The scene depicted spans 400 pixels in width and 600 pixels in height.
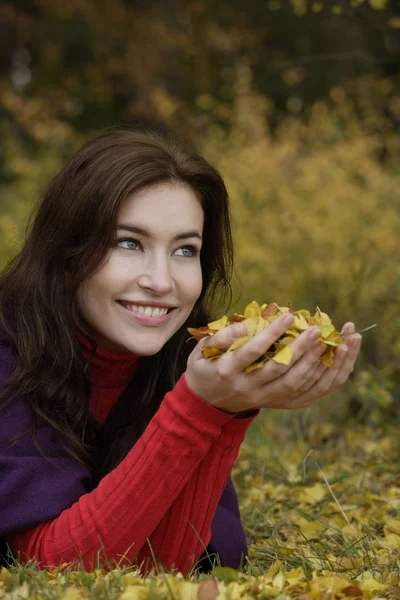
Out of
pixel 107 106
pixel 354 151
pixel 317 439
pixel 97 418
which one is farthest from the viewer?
pixel 107 106

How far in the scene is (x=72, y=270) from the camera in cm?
202

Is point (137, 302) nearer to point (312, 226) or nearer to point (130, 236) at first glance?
point (130, 236)

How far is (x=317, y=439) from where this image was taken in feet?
11.9

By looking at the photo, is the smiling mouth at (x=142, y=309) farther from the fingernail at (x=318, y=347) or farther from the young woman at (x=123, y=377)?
the fingernail at (x=318, y=347)

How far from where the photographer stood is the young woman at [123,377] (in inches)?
68.0

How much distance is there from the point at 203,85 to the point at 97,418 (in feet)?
27.8

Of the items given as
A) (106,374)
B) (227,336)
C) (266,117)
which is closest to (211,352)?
(227,336)

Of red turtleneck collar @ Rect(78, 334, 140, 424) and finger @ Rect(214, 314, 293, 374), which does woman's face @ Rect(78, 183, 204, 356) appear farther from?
finger @ Rect(214, 314, 293, 374)

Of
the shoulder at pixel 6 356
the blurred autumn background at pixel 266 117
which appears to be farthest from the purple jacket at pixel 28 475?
the blurred autumn background at pixel 266 117

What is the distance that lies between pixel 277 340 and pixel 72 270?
0.60 m

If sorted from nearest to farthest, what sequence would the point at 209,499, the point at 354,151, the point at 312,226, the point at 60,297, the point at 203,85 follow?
the point at 209,499 → the point at 60,297 → the point at 312,226 → the point at 354,151 → the point at 203,85

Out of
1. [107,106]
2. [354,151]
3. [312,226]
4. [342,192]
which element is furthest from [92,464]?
→ [107,106]

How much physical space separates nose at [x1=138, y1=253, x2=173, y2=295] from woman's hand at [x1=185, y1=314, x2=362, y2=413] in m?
0.28

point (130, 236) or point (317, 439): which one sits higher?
point (130, 236)
